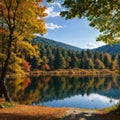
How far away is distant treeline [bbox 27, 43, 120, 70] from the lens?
135000mm

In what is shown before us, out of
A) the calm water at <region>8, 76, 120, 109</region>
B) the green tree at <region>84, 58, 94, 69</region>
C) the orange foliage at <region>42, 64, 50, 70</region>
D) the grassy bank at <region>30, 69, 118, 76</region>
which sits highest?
the green tree at <region>84, 58, 94, 69</region>

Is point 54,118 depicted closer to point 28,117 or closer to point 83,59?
point 28,117

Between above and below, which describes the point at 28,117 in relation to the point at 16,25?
below

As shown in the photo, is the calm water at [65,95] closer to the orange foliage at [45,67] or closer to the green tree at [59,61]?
the orange foliage at [45,67]

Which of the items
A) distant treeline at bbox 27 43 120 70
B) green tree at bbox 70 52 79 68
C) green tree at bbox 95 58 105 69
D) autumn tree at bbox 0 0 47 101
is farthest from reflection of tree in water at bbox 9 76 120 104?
green tree at bbox 95 58 105 69

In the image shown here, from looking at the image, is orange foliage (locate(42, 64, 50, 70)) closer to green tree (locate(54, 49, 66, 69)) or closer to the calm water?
green tree (locate(54, 49, 66, 69))

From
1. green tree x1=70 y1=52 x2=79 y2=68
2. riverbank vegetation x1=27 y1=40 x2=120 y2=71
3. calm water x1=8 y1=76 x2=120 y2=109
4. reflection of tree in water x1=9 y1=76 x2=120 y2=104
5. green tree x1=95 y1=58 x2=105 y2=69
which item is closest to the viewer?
calm water x1=8 y1=76 x2=120 y2=109

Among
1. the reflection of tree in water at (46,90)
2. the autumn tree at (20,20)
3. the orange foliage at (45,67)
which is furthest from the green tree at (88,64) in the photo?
the autumn tree at (20,20)

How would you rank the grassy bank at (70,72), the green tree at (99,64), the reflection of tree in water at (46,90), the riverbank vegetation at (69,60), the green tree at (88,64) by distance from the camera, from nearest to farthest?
1. the reflection of tree in water at (46,90)
2. the grassy bank at (70,72)
3. the riverbank vegetation at (69,60)
4. the green tree at (88,64)
5. the green tree at (99,64)

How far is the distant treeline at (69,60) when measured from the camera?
135000 mm

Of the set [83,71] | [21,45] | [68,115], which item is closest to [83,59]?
[83,71]

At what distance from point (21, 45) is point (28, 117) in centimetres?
1158

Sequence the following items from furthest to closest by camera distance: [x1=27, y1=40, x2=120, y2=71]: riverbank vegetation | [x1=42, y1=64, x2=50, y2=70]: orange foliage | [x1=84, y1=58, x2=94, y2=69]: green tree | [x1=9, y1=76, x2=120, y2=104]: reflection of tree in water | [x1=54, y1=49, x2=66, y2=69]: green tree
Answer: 1. [x1=84, y1=58, x2=94, y2=69]: green tree
2. [x1=54, y1=49, x2=66, y2=69]: green tree
3. [x1=27, y1=40, x2=120, y2=71]: riverbank vegetation
4. [x1=42, y1=64, x2=50, y2=70]: orange foliage
5. [x1=9, y1=76, x2=120, y2=104]: reflection of tree in water

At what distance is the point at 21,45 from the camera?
93.2 feet
